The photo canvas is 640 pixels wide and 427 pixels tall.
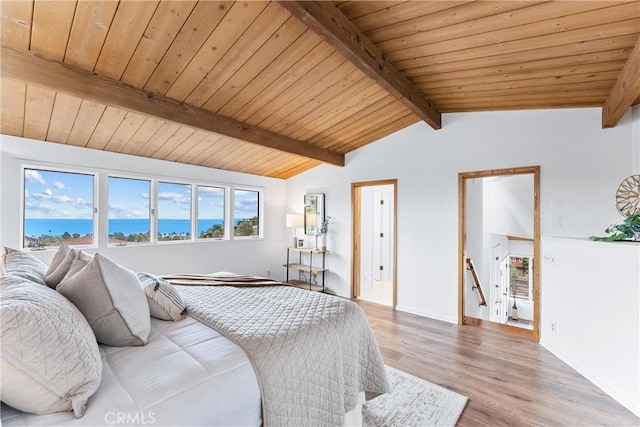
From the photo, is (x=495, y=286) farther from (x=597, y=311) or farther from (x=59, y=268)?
(x=59, y=268)

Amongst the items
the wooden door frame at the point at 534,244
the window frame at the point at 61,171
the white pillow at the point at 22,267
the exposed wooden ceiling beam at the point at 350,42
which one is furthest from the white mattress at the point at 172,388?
the wooden door frame at the point at 534,244

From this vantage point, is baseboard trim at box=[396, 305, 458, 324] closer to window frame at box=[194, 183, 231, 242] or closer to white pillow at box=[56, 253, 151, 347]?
window frame at box=[194, 183, 231, 242]

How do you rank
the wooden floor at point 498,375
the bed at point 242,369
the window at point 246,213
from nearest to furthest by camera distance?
1. the bed at point 242,369
2. the wooden floor at point 498,375
3. the window at point 246,213

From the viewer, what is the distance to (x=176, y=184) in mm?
4488

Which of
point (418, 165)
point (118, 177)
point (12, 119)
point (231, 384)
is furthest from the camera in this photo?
point (418, 165)

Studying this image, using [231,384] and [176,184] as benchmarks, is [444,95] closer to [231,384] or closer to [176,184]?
[231,384]

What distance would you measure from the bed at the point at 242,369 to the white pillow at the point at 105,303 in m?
0.06

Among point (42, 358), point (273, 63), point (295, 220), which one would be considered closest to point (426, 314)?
point (295, 220)

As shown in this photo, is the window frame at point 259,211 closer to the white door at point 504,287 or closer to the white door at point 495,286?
the white door at point 495,286

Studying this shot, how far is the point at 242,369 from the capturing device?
3.90 ft

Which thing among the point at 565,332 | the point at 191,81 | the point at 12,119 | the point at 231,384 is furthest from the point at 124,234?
the point at 565,332

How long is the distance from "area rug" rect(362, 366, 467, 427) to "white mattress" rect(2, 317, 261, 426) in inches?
44.7

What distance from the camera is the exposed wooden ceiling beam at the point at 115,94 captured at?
2070 mm

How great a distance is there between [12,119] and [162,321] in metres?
2.96
